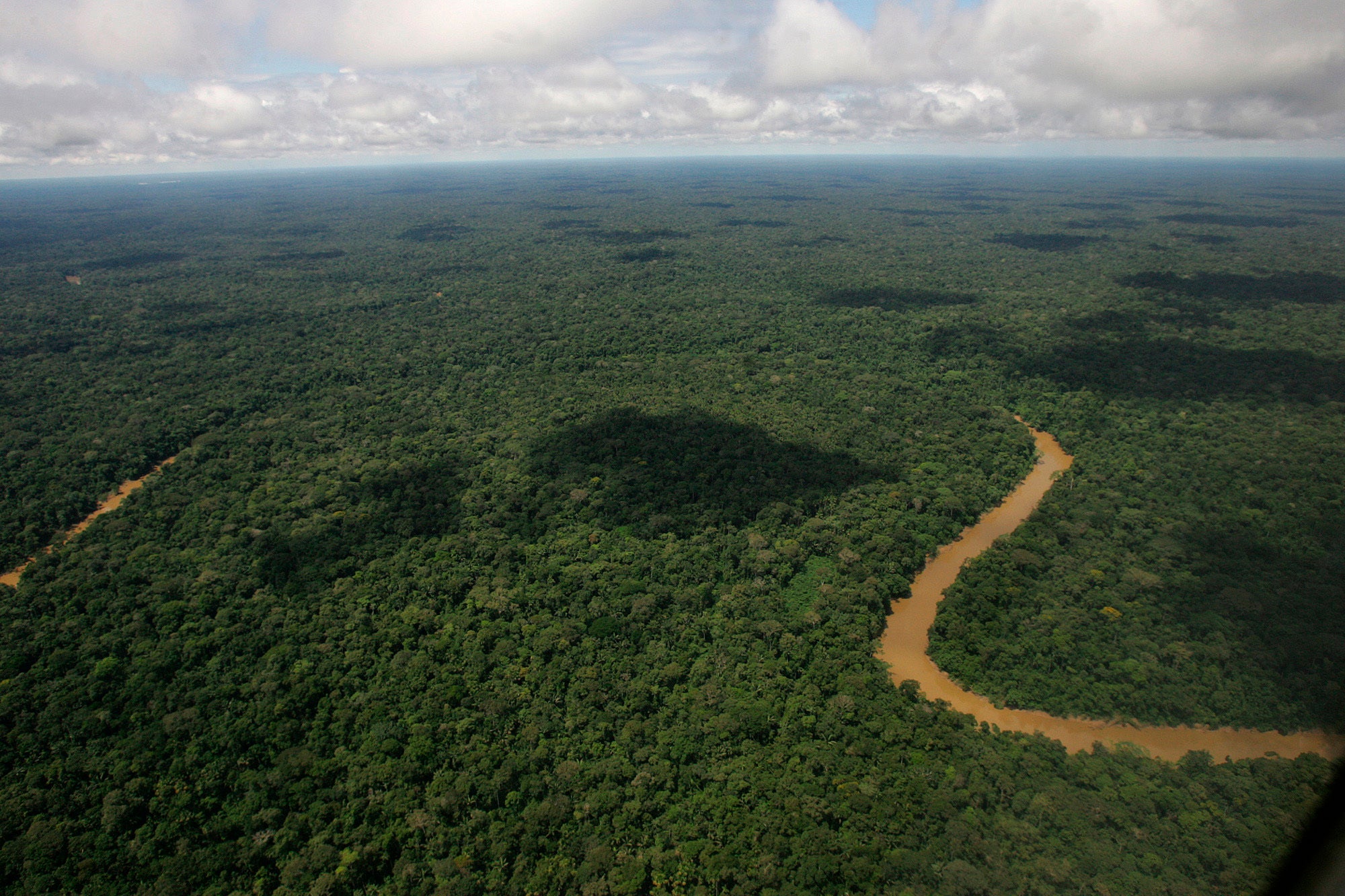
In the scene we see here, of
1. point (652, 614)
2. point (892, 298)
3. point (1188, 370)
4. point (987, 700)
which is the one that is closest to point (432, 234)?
point (892, 298)

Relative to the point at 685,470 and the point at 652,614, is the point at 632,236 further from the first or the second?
the point at 652,614

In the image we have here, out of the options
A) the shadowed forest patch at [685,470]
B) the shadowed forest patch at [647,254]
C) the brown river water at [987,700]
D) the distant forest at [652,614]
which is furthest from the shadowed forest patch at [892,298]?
the brown river water at [987,700]

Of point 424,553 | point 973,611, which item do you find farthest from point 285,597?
point 973,611

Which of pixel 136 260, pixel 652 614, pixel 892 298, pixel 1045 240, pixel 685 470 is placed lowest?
pixel 652 614

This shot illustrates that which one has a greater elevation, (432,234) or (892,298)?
(432,234)

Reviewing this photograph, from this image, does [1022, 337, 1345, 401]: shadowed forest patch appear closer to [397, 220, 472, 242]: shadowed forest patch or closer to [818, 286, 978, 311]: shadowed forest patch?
[818, 286, 978, 311]: shadowed forest patch

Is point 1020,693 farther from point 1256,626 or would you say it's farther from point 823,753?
point 1256,626

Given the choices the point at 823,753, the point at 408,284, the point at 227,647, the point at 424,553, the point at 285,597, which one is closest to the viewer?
the point at 823,753
